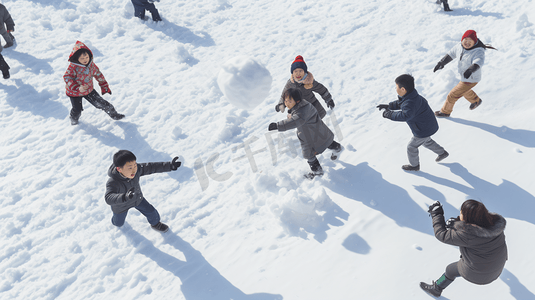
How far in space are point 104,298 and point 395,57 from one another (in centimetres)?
597

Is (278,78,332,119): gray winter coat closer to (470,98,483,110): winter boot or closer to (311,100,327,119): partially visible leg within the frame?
(311,100,327,119): partially visible leg

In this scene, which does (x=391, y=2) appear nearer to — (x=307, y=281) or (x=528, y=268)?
(x=528, y=268)

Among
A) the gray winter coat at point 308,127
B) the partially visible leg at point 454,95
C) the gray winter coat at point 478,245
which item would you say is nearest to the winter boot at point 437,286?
the gray winter coat at point 478,245

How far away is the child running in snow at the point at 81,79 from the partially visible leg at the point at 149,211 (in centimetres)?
242

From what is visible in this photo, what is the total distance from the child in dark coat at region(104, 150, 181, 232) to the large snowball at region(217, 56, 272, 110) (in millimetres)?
1207

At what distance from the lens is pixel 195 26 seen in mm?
7793

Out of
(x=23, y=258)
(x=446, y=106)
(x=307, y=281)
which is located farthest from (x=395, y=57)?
(x=23, y=258)

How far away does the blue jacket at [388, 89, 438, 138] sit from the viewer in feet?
11.7

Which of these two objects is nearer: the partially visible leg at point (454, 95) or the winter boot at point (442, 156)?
the winter boot at point (442, 156)

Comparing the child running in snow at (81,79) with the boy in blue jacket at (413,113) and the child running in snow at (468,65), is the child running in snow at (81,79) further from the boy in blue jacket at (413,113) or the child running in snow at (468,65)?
the child running in snow at (468,65)

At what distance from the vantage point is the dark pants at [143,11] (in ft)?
24.9

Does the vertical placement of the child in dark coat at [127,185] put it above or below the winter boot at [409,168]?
above

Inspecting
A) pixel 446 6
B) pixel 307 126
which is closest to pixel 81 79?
pixel 307 126

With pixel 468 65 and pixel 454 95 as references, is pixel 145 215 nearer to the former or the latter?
pixel 454 95
